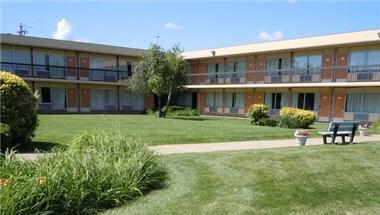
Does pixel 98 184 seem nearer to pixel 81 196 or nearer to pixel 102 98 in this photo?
pixel 81 196

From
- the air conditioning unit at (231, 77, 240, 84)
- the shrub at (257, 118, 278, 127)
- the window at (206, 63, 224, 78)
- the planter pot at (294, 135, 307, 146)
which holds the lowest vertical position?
the shrub at (257, 118, 278, 127)

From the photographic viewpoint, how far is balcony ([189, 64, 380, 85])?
27.6 m

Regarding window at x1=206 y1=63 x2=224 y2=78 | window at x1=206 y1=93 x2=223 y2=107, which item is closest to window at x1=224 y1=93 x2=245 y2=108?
window at x1=206 y1=93 x2=223 y2=107

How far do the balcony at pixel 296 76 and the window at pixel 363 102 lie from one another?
1488mm

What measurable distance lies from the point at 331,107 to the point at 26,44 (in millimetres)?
26843

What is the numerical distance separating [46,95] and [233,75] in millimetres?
18329

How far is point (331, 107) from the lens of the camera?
30.3 metres

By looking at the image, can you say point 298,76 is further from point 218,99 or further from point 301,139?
point 301,139

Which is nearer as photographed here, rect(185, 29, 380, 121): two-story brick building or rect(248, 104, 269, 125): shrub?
rect(248, 104, 269, 125): shrub

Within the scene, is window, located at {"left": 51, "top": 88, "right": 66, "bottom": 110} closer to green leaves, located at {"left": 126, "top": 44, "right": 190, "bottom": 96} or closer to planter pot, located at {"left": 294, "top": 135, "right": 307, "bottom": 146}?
green leaves, located at {"left": 126, "top": 44, "right": 190, "bottom": 96}

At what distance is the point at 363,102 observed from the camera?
2844 centimetres

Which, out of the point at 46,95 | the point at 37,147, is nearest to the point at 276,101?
the point at 46,95

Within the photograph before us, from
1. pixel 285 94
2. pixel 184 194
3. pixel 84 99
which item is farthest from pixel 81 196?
pixel 84 99

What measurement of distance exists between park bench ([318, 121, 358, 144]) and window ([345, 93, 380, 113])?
1612 cm
